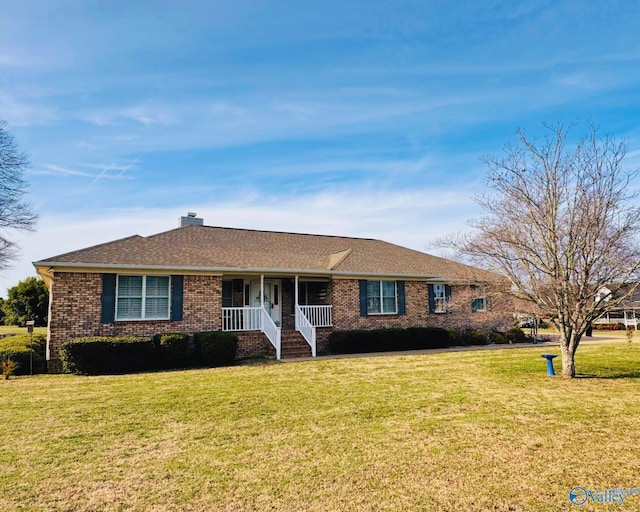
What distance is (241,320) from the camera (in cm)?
1574

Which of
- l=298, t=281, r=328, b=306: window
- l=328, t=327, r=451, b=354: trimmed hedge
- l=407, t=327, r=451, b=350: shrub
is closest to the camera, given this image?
l=328, t=327, r=451, b=354: trimmed hedge

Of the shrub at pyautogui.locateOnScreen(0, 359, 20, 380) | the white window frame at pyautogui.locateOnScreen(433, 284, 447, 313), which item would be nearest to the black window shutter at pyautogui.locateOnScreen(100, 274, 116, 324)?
the shrub at pyautogui.locateOnScreen(0, 359, 20, 380)

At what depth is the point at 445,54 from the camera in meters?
11.3

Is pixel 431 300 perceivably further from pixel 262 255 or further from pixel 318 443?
pixel 318 443

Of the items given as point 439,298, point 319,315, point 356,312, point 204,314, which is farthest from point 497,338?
point 204,314

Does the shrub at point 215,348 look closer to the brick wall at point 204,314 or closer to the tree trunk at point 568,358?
the brick wall at point 204,314

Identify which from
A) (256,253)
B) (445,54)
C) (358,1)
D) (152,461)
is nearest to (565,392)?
(152,461)

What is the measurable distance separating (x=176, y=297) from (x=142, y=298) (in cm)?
107

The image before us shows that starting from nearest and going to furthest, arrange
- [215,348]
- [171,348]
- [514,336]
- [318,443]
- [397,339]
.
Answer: [318,443]
[171,348]
[215,348]
[397,339]
[514,336]

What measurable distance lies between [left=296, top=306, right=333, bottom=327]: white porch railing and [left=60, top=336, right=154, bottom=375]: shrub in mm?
6224

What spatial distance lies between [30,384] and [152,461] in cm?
743

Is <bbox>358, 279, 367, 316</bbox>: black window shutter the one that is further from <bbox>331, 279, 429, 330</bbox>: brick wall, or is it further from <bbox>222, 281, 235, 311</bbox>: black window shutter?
<bbox>222, 281, 235, 311</bbox>: black window shutter

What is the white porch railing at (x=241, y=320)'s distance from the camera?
50.4 ft

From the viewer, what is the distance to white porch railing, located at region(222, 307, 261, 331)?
15354 millimetres
